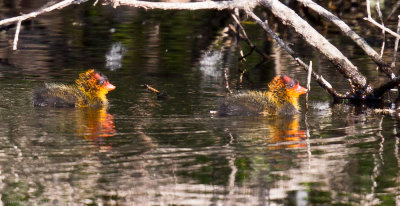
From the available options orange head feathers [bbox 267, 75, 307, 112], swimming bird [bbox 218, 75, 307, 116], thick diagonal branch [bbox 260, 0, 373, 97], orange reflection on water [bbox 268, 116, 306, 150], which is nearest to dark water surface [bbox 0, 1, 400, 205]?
orange reflection on water [bbox 268, 116, 306, 150]

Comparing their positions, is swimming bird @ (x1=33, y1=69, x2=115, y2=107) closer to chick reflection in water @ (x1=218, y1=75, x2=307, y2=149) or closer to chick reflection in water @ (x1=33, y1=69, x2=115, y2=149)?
chick reflection in water @ (x1=33, y1=69, x2=115, y2=149)

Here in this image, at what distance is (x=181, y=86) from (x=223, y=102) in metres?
1.96

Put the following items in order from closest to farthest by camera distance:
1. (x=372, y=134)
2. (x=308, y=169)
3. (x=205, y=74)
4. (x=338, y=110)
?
1. (x=308, y=169)
2. (x=372, y=134)
3. (x=338, y=110)
4. (x=205, y=74)

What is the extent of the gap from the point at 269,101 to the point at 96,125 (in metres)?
2.17

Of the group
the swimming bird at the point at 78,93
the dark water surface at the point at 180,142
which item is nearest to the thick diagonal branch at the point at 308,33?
the dark water surface at the point at 180,142

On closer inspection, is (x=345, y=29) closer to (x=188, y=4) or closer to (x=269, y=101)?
(x=269, y=101)

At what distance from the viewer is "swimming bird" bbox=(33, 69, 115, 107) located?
1043cm

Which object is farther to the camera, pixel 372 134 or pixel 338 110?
pixel 338 110

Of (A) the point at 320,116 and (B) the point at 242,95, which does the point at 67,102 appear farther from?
(A) the point at 320,116

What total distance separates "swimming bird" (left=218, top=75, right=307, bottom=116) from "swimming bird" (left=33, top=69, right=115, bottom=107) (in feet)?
6.08

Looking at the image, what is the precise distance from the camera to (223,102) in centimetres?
1000

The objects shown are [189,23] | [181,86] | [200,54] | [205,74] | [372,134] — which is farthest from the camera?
[189,23]

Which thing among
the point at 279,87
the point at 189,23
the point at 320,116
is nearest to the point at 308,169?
the point at 320,116

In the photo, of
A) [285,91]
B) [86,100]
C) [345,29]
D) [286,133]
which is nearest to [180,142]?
[286,133]
